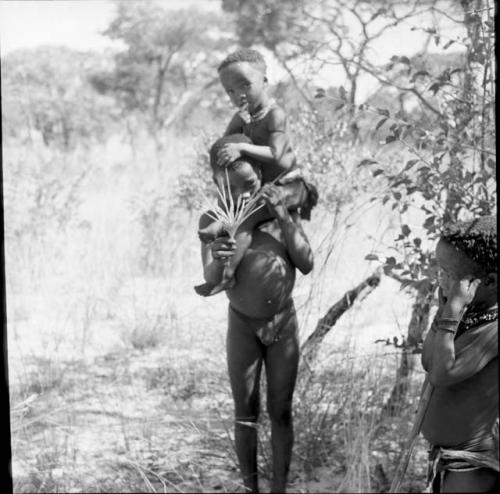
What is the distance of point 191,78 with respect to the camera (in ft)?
67.9

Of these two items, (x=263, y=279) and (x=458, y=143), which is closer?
(x=458, y=143)

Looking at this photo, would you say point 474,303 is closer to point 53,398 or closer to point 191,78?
point 53,398

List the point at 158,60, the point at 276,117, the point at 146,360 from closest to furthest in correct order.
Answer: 1. the point at 276,117
2. the point at 146,360
3. the point at 158,60

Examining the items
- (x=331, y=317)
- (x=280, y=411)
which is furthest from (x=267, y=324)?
(x=331, y=317)

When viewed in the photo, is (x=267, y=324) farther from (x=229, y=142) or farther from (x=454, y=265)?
(x=454, y=265)

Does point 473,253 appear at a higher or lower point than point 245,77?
lower

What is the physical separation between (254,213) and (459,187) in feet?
2.32

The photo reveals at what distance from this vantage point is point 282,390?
2686 millimetres

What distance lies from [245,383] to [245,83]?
1.06 m

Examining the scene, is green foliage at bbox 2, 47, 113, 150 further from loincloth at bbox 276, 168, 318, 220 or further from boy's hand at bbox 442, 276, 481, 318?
boy's hand at bbox 442, 276, 481, 318

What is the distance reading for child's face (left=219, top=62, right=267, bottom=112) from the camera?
2.51 m

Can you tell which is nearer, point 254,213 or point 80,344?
point 254,213

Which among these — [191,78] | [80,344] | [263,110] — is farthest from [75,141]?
[263,110]

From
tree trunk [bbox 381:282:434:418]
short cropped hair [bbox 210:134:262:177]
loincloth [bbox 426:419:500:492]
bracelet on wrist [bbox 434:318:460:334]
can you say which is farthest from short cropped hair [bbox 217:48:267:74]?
loincloth [bbox 426:419:500:492]
